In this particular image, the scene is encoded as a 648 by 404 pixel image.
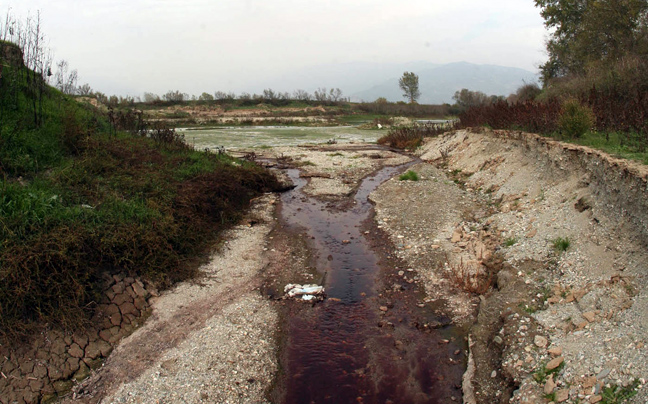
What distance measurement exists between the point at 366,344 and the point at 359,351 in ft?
0.81

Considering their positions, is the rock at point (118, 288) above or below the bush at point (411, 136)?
below

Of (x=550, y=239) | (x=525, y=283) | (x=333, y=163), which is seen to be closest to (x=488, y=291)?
(x=525, y=283)

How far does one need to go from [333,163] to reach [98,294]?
1935 cm

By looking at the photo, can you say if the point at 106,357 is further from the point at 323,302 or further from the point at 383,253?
the point at 383,253

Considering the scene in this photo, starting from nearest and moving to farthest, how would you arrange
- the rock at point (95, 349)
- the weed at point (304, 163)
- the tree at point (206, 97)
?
1. the rock at point (95, 349)
2. the weed at point (304, 163)
3. the tree at point (206, 97)

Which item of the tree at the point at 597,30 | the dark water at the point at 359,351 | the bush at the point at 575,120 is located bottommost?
the dark water at the point at 359,351

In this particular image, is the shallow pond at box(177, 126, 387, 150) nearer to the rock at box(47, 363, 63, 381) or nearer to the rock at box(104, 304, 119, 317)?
the rock at box(104, 304, 119, 317)

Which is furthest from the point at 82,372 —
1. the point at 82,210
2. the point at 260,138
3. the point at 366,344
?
the point at 260,138

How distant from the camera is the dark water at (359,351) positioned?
20.0 ft

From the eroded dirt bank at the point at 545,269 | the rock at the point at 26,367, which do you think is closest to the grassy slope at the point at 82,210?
the rock at the point at 26,367

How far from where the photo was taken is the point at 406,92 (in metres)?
108

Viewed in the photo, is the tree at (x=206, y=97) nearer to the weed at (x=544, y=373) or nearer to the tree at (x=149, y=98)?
the tree at (x=149, y=98)

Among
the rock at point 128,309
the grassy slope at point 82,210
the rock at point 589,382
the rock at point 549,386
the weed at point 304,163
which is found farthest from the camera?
the weed at point 304,163

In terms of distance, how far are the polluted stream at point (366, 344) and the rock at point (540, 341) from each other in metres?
1.17
